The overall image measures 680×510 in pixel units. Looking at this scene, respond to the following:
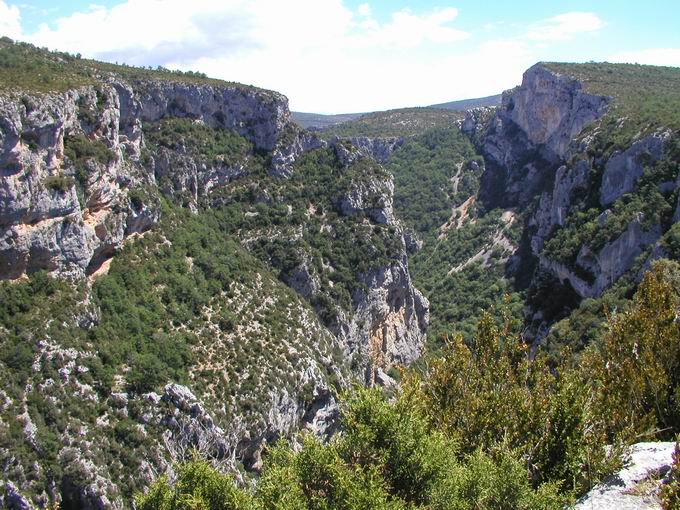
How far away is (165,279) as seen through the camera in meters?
40.6

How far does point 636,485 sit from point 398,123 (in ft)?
452

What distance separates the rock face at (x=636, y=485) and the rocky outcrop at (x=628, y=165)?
4872cm

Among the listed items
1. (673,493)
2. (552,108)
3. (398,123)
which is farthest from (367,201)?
(398,123)

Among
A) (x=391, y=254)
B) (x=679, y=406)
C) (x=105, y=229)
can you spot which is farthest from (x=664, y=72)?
(x=679, y=406)

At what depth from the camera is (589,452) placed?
1073cm

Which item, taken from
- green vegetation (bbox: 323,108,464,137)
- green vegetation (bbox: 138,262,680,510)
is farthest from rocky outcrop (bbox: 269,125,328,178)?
green vegetation (bbox: 323,108,464,137)

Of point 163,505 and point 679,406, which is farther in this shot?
point 163,505

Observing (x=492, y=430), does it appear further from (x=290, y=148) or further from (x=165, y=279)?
(x=290, y=148)

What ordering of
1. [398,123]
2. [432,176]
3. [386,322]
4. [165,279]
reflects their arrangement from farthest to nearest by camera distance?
1. [398,123]
2. [432,176]
3. [386,322]
4. [165,279]

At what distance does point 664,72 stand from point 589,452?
347 ft

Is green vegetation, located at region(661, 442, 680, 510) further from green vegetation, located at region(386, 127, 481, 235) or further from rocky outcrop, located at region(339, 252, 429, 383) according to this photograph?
green vegetation, located at region(386, 127, 481, 235)

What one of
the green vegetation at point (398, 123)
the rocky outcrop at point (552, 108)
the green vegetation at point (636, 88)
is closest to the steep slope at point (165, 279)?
the green vegetation at point (636, 88)

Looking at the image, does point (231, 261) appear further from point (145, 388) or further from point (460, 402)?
point (460, 402)

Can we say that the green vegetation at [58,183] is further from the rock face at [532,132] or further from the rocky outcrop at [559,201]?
the rock face at [532,132]
